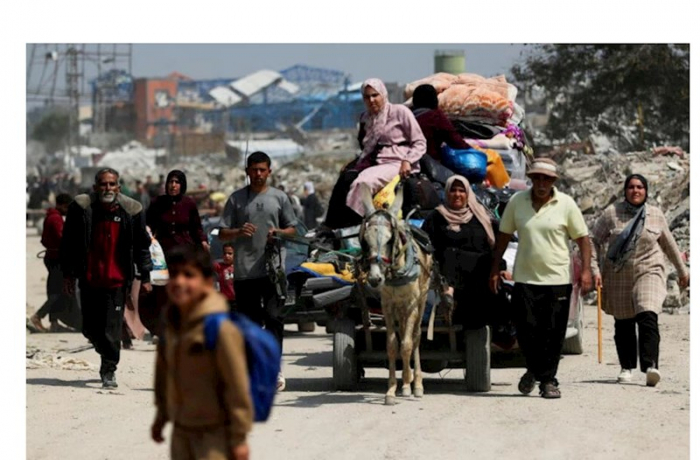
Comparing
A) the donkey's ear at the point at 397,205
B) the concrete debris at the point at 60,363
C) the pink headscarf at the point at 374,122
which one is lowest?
the concrete debris at the point at 60,363

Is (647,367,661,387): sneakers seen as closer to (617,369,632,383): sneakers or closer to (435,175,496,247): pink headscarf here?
(617,369,632,383): sneakers

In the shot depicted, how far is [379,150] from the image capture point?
1375cm

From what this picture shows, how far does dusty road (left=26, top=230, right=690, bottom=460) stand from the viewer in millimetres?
10250

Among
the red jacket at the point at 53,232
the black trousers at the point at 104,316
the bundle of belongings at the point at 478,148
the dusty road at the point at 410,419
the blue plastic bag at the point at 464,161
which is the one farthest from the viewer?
the red jacket at the point at 53,232

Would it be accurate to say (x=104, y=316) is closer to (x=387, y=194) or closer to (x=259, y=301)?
(x=259, y=301)

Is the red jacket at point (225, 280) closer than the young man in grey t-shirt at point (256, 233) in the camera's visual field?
No

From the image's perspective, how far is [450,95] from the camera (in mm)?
15766

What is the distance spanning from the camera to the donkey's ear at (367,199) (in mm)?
12198

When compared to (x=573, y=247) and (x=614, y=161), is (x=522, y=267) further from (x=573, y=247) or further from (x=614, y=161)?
(x=614, y=161)

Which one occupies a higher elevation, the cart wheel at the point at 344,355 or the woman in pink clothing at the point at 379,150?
the woman in pink clothing at the point at 379,150

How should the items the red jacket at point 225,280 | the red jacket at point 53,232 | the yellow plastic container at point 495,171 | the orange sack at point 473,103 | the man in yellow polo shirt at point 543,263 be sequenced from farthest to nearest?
the red jacket at point 53,232 < the red jacket at point 225,280 < the orange sack at point 473,103 < the yellow plastic container at point 495,171 < the man in yellow polo shirt at point 543,263

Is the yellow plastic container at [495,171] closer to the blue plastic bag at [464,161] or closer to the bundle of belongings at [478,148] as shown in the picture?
the bundle of belongings at [478,148]

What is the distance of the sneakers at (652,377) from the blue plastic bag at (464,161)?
2515 millimetres

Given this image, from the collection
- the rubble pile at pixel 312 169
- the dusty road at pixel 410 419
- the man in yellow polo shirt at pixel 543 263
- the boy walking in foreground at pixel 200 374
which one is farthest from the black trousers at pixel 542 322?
the rubble pile at pixel 312 169
